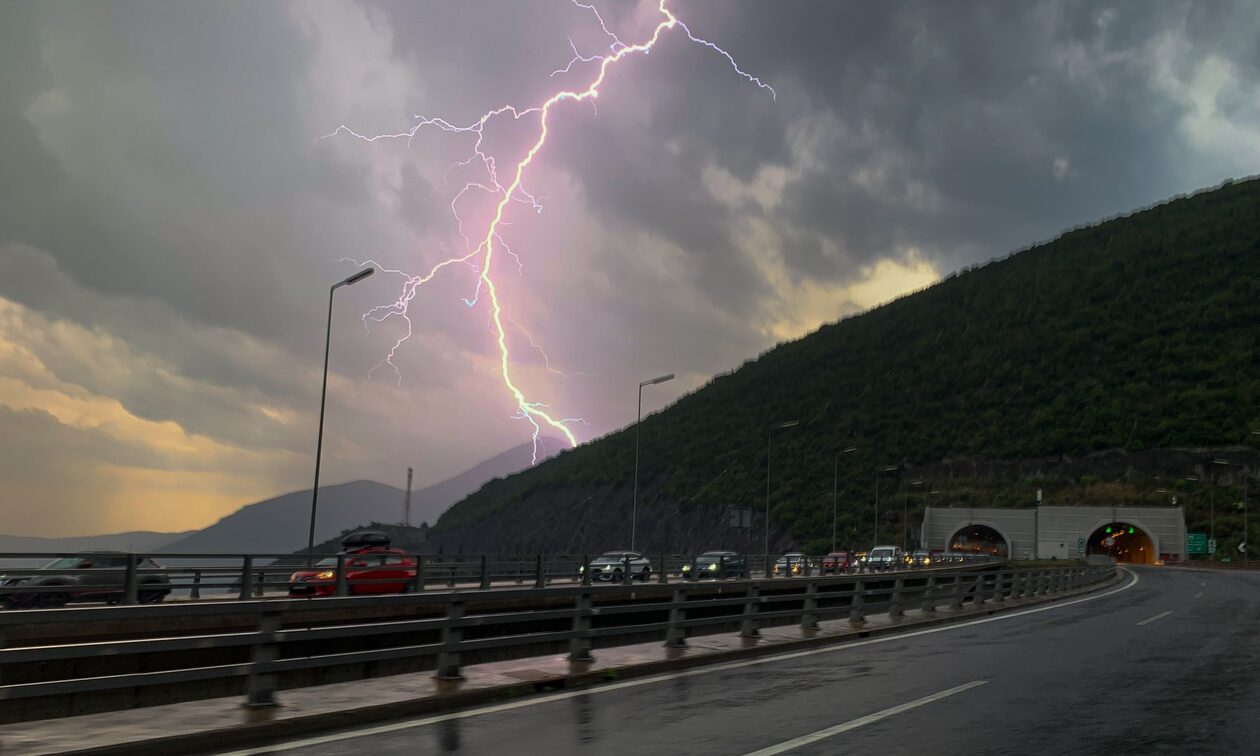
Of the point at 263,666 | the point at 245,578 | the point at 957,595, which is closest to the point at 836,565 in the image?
the point at 957,595

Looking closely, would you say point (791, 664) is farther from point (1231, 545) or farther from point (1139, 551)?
point (1139, 551)

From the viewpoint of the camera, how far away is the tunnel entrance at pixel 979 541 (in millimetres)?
99938

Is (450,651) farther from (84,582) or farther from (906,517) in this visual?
(906,517)

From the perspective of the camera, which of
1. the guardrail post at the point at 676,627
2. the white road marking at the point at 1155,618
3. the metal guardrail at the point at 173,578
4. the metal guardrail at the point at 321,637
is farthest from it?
the white road marking at the point at 1155,618

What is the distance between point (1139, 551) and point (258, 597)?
95.9 metres

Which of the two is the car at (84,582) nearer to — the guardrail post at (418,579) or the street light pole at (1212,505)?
the guardrail post at (418,579)

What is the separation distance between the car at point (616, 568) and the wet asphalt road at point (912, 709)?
27522 millimetres

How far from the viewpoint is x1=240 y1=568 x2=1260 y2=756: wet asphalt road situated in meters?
8.00

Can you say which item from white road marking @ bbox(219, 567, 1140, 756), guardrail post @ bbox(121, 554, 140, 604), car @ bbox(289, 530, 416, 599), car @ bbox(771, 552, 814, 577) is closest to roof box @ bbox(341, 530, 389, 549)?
car @ bbox(289, 530, 416, 599)

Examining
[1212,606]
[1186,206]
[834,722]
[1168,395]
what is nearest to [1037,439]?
[1168,395]

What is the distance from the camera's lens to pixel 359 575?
25.1 meters

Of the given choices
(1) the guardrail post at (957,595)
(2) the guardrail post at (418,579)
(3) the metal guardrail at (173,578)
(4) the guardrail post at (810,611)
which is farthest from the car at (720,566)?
(4) the guardrail post at (810,611)

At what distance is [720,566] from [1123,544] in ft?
245

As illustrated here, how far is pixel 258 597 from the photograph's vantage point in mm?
24906
